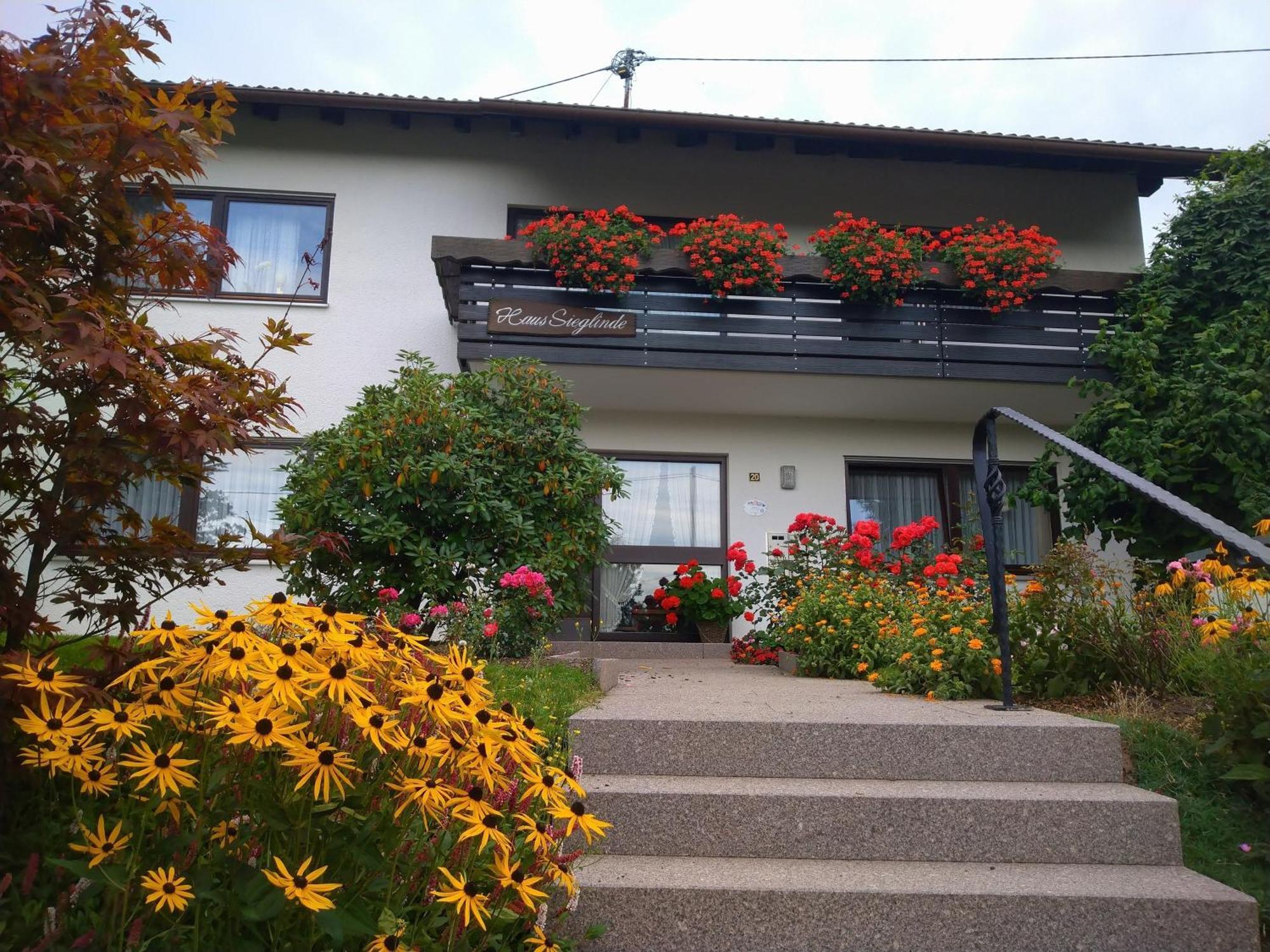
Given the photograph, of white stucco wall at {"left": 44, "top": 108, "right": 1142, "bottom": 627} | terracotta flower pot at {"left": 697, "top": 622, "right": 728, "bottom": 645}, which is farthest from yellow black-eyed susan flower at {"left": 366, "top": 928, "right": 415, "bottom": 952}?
white stucco wall at {"left": 44, "top": 108, "right": 1142, "bottom": 627}

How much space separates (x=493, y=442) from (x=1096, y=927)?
4251mm

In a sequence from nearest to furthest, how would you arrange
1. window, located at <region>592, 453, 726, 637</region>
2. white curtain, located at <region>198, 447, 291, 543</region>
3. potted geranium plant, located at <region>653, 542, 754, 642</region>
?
potted geranium plant, located at <region>653, 542, 754, 642</region> < white curtain, located at <region>198, 447, 291, 543</region> < window, located at <region>592, 453, 726, 637</region>

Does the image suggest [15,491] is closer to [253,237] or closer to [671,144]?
[253,237]

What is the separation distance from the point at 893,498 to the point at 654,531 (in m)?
2.53

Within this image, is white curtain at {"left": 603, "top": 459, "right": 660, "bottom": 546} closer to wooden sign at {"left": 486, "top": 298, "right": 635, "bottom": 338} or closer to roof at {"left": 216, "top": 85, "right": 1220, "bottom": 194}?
wooden sign at {"left": 486, "top": 298, "right": 635, "bottom": 338}

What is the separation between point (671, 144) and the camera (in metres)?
9.47

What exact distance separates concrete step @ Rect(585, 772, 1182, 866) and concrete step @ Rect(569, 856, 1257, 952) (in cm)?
31

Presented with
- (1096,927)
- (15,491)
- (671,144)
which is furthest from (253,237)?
(1096,927)

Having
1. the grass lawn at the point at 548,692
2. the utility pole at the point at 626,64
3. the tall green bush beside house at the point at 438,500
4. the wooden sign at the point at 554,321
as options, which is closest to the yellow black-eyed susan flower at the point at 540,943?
the grass lawn at the point at 548,692

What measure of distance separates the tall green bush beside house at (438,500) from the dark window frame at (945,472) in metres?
3.98

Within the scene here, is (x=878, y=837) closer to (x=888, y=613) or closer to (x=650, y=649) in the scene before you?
(x=888, y=613)

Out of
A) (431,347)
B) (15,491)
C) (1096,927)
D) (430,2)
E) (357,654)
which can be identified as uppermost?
(430,2)

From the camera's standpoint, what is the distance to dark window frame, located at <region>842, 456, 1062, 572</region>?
9195 mm

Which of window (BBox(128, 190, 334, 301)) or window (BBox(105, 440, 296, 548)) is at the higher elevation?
window (BBox(128, 190, 334, 301))
